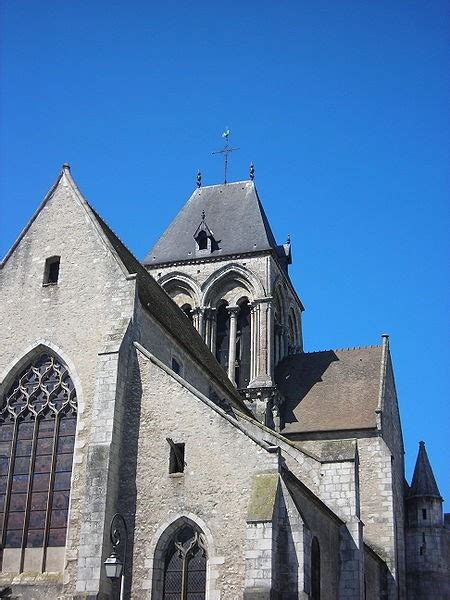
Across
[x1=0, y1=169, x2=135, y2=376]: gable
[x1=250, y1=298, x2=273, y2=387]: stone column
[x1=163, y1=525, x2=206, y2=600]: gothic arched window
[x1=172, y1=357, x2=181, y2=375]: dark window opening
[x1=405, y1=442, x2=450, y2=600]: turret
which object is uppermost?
[x1=250, y1=298, x2=273, y2=387]: stone column

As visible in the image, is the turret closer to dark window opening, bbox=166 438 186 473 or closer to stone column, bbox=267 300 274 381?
stone column, bbox=267 300 274 381

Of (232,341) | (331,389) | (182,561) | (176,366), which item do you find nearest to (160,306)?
(176,366)

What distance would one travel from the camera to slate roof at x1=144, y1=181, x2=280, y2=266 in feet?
103

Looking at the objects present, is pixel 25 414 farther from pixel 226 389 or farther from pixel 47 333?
pixel 226 389

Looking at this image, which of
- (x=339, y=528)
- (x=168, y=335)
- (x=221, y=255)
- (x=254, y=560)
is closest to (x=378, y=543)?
(x=339, y=528)

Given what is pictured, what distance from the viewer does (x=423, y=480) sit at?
2706cm

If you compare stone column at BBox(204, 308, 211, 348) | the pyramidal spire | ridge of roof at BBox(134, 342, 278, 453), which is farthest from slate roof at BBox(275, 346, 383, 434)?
ridge of roof at BBox(134, 342, 278, 453)

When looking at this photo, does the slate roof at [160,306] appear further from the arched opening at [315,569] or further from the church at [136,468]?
the arched opening at [315,569]

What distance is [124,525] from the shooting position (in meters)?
14.6

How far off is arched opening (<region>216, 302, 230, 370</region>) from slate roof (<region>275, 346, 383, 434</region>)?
204 cm

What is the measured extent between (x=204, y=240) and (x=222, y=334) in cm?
389

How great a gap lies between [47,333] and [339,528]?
753 cm

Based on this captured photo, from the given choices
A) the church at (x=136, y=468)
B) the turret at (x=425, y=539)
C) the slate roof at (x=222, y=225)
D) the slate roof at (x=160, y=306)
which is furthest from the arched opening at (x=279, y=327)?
the church at (x=136, y=468)

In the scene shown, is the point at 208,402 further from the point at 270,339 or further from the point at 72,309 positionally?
the point at 270,339
